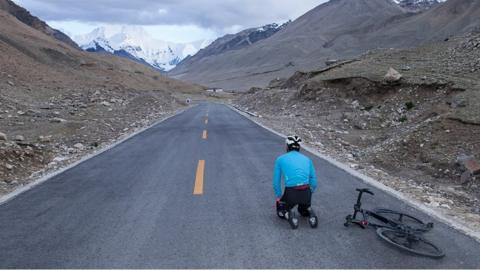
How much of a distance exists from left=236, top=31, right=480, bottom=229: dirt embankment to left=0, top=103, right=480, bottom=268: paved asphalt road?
196cm

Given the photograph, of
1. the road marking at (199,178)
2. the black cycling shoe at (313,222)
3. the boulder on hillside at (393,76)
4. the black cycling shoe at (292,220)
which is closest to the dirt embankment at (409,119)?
the boulder on hillside at (393,76)

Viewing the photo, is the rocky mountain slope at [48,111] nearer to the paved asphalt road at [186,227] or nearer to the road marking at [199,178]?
the paved asphalt road at [186,227]

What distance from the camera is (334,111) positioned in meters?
25.3

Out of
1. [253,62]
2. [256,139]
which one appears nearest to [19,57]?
[256,139]

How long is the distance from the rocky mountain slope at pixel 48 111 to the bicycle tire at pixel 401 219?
7251 millimetres

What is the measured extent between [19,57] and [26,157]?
108 ft

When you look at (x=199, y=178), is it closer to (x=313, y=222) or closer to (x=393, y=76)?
(x=313, y=222)

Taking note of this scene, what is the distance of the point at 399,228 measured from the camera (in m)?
5.61

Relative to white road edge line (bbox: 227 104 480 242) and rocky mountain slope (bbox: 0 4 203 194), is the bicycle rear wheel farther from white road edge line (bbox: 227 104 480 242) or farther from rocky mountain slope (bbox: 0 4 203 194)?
rocky mountain slope (bbox: 0 4 203 194)

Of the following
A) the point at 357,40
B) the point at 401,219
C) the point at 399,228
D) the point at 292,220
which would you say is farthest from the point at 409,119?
the point at 357,40

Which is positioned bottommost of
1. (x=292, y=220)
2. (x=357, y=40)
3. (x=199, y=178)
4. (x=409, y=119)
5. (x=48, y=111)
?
(x=48, y=111)

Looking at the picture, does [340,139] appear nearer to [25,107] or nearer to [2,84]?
[25,107]

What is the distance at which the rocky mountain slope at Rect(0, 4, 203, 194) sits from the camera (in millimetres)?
11625

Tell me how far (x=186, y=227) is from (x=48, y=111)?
20459 millimetres
